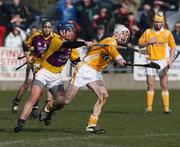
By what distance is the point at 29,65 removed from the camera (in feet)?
58.8

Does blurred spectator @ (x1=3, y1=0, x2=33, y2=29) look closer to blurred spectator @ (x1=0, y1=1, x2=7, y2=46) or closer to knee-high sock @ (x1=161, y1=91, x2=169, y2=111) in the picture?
blurred spectator @ (x1=0, y1=1, x2=7, y2=46)

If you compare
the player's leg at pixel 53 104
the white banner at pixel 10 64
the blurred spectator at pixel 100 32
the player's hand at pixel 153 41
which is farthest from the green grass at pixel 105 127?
the blurred spectator at pixel 100 32

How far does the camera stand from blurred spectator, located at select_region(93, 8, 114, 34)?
2699 centimetres

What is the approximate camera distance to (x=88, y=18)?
88.2 ft

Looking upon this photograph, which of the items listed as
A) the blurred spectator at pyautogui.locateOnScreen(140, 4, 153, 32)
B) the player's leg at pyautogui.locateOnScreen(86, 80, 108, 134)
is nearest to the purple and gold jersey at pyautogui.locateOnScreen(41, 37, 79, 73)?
the player's leg at pyautogui.locateOnScreen(86, 80, 108, 134)

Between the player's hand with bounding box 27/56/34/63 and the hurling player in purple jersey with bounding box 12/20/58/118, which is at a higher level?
the hurling player in purple jersey with bounding box 12/20/58/118

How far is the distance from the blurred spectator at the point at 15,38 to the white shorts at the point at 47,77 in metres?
11.1

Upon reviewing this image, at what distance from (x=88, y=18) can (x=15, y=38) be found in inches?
101

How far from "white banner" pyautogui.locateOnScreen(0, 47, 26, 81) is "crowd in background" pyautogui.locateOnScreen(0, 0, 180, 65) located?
2.86 feet

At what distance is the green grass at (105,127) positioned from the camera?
12781mm

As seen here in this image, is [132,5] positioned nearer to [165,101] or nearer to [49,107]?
[165,101]

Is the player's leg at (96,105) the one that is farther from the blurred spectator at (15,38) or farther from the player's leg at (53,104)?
the blurred spectator at (15,38)

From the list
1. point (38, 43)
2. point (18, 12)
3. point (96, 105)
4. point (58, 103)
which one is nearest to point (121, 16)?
point (18, 12)

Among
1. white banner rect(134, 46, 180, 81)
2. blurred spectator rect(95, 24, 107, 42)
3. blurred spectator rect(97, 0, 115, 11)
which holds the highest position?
blurred spectator rect(97, 0, 115, 11)
